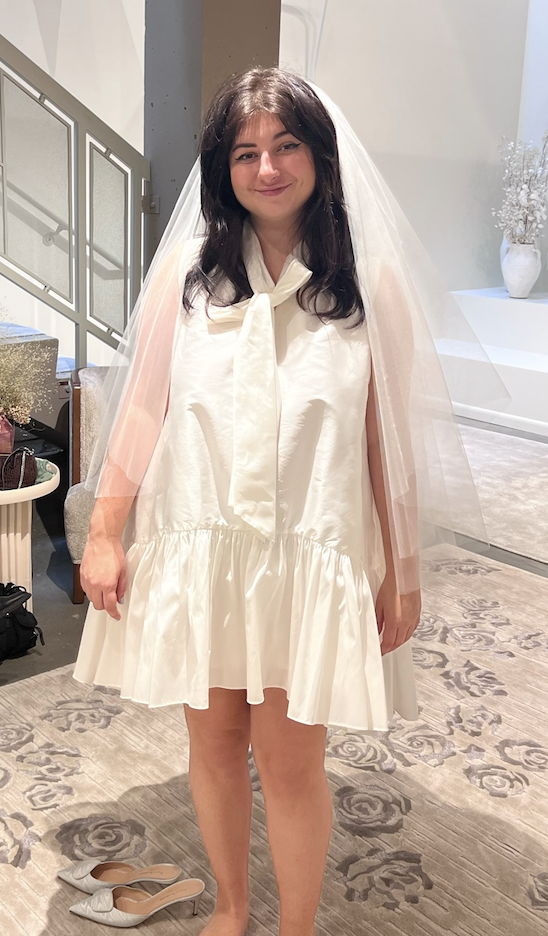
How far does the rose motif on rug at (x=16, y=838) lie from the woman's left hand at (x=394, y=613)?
3.16 feet

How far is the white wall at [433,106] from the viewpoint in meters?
4.56

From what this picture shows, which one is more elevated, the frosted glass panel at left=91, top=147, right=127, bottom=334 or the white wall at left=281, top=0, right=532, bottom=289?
the white wall at left=281, top=0, right=532, bottom=289

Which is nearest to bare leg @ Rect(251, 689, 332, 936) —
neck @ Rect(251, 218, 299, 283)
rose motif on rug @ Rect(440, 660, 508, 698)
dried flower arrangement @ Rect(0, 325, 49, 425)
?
neck @ Rect(251, 218, 299, 283)

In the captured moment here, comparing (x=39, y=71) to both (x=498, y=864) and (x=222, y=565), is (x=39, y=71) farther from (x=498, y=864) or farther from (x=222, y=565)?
(x=498, y=864)

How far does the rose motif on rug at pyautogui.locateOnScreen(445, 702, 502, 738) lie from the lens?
2.45 meters

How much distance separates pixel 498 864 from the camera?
6.24 ft

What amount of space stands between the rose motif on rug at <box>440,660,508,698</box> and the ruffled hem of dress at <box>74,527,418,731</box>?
1377 millimetres

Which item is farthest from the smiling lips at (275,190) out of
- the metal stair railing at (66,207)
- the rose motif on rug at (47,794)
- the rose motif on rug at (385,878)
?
the metal stair railing at (66,207)

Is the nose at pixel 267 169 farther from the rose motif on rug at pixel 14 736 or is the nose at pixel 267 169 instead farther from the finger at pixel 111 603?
the rose motif on rug at pixel 14 736

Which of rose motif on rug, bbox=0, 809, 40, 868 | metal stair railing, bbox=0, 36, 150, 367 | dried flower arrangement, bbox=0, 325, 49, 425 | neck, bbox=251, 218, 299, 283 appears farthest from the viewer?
metal stair railing, bbox=0, 36, 150, 367

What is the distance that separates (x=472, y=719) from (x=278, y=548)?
4.53ft

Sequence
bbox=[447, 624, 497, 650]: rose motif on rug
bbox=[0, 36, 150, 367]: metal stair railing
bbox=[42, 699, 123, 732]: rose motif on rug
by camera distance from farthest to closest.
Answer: bbox=[0, 36, 150, 367]: metal stair railing < bbox=[447, 624, 497, 650]: rose motif on rug < bbox=[42, 699, 123, 732]: rose motif on rug

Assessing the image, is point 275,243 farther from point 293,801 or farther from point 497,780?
point 497,780

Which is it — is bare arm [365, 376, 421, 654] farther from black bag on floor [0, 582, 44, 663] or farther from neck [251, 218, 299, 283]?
black bag on floor [0, 582, 44, 663]
